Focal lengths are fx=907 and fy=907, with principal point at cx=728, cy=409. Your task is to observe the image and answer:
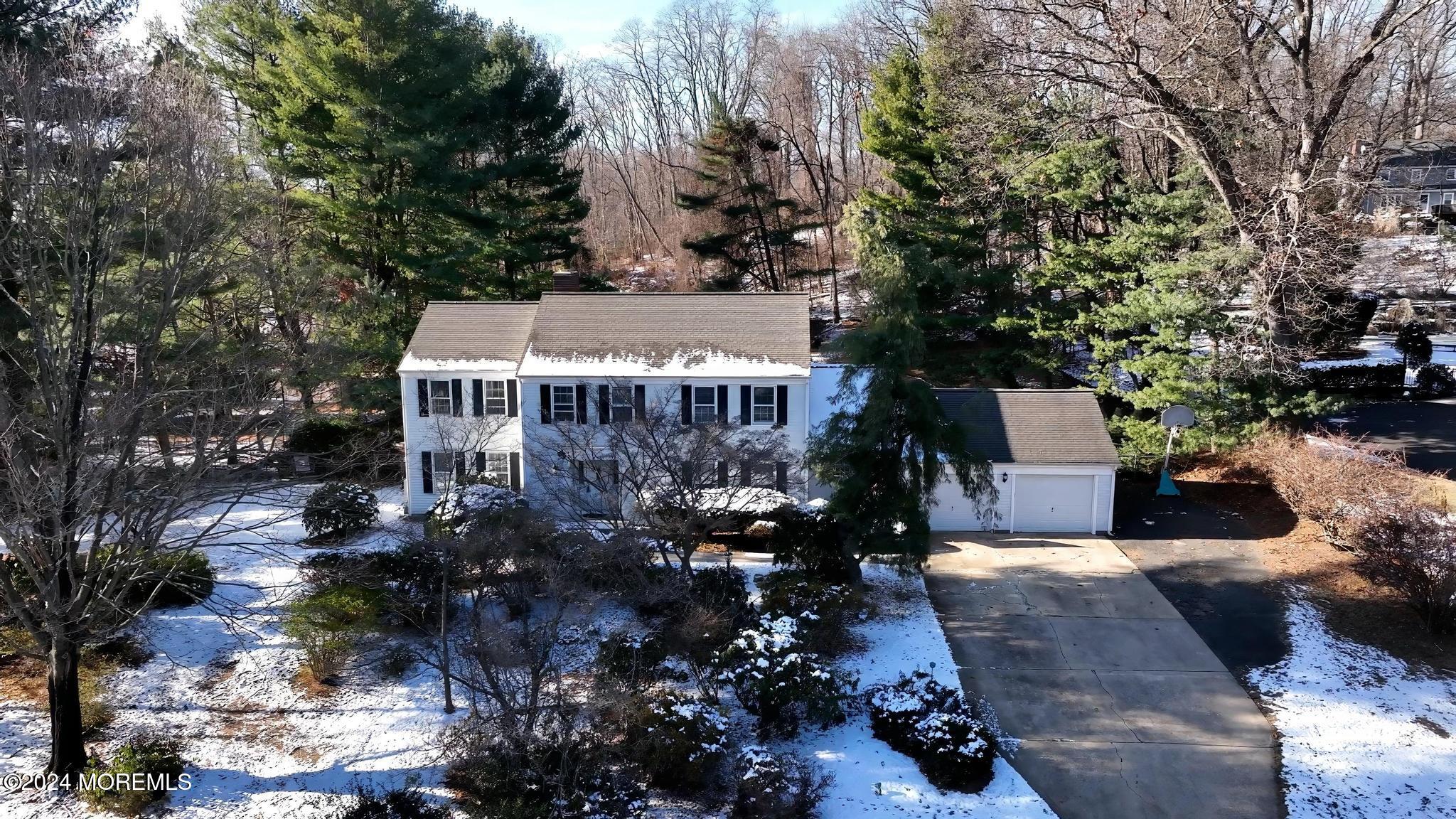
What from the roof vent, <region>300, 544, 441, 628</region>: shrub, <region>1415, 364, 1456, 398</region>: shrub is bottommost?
<region>300, 544, 441, 628</region>: shrub

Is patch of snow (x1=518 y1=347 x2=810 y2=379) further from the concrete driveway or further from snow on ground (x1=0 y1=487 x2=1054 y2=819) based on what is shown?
snow on ground (x1=0 y1=487 x2=1054 y2=819)

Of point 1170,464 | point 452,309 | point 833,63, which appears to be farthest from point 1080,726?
point 833,63

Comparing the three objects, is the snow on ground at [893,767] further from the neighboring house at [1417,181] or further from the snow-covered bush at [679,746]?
the neighboring house at [1417,181]

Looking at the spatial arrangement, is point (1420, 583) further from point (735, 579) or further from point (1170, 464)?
point (735, 579)

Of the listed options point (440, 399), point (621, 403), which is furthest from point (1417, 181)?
point (440, 399)

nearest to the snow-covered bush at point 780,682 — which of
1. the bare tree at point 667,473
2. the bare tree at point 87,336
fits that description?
the bare tree at point 667,473

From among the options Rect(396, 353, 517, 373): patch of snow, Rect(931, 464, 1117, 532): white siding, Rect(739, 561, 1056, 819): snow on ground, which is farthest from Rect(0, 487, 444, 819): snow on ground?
Rect(931, 464, 1117, 532): white siding

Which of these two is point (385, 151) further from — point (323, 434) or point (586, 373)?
point (586, 373)
